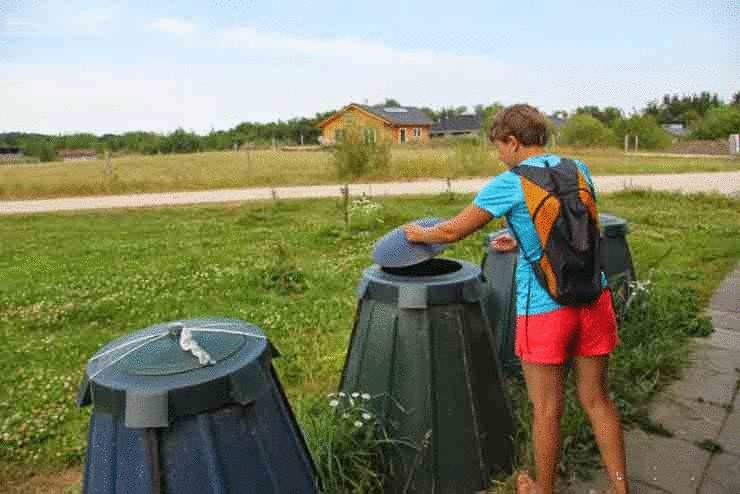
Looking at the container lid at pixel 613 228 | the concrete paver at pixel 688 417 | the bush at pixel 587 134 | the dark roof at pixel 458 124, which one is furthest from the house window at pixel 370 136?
the dark roof at pixel 458 124

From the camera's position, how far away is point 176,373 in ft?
5.23

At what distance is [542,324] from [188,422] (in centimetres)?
125

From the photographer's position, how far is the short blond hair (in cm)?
222

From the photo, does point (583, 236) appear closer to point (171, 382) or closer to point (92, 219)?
point (171, 382)

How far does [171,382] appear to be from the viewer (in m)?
1.55

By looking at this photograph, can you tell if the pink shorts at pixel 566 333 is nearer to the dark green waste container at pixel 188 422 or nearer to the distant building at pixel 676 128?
the dark green waste container at pixel 188 422

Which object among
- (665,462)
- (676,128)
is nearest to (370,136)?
(665,462)

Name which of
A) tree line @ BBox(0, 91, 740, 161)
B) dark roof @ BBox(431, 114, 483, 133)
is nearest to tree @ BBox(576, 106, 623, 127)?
tree line @ BBox(0, 91, 740, 161)

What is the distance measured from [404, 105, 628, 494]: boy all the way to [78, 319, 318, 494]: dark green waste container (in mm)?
932

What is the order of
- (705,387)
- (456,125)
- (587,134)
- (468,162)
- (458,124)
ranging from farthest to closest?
(458,124) → (456,125) → (587,134) → (468,162) → (705,387)

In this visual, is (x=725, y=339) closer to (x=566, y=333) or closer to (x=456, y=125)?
(x=566, y=333)

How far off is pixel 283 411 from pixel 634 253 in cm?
704

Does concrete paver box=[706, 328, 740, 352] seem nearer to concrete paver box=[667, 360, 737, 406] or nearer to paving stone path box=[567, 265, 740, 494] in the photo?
paving stone path box=[567, 265, 740, 494]

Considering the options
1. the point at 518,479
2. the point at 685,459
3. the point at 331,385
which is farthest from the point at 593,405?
the point at 331,385
